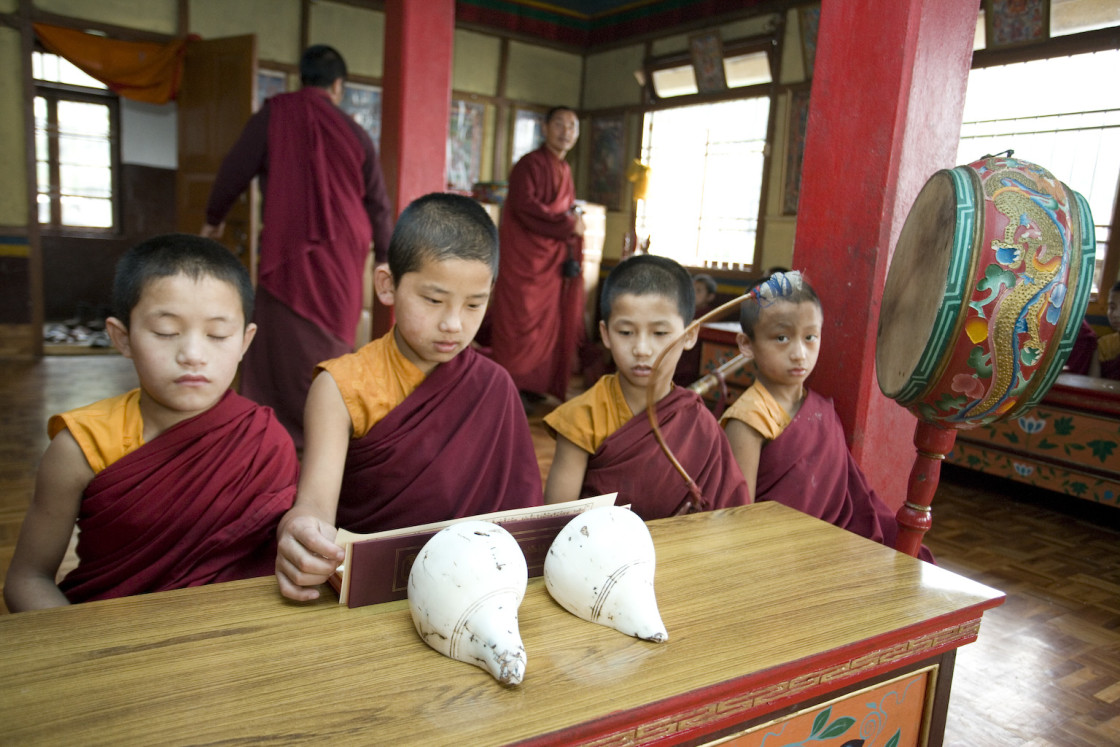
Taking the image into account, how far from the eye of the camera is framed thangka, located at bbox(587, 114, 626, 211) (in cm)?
736

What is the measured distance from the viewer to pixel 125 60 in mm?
5559

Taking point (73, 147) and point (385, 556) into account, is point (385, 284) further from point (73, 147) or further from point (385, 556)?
point (73, 147)

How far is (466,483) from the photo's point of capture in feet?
4.28

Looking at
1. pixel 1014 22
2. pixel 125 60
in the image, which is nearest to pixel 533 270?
pixel 1014 22

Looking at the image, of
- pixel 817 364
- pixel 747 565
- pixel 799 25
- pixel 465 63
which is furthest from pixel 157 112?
pixel 747 565

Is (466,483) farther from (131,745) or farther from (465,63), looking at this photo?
(465,63)

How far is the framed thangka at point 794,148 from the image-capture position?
571 centimetres

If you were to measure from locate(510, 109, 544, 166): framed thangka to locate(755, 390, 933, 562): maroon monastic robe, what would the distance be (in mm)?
6090

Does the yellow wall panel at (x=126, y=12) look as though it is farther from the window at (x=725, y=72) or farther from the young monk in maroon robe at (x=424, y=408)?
the young monk in maroon robe at (x=424, y=408)

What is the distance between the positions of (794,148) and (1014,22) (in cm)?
158

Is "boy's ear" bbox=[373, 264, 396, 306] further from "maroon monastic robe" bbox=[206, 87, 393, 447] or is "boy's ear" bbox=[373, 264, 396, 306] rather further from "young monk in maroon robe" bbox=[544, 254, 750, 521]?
"maroon monastic robe" bbox=[206, 87, 393, 447]

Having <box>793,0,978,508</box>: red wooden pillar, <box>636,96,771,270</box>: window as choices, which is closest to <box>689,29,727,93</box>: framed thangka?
<box>636,96,771,270</box>: window

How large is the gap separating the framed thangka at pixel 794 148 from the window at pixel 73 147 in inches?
227

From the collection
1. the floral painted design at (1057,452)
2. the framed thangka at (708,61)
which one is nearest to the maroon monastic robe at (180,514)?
the floral painted design at (1057,452)
